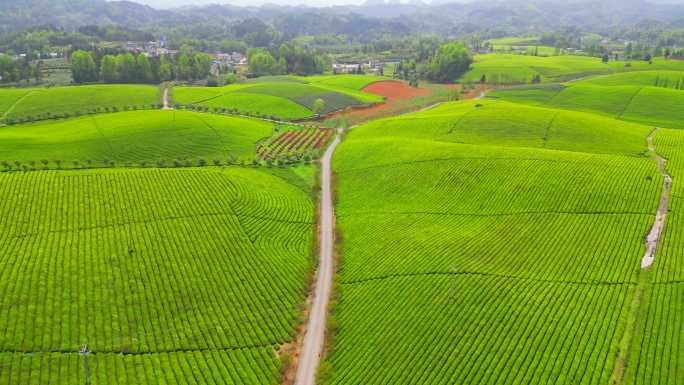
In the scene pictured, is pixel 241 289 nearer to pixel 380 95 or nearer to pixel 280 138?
pixel 280 138

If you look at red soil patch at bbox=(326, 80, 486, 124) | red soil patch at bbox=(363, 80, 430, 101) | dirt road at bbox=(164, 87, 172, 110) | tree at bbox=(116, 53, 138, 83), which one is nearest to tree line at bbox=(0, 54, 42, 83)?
tree at bbox=(116, 53, 138, 83)

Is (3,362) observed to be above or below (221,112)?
below

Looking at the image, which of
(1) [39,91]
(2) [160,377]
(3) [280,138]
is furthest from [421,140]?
(1) [39,91]

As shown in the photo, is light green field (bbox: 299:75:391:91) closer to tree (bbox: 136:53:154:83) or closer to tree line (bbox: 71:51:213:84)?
tree line (bbox: 71:51:213:84)

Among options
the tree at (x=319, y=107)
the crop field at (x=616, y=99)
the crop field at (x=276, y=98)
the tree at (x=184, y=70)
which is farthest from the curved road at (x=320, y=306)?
the tree at (x=184, y=70)

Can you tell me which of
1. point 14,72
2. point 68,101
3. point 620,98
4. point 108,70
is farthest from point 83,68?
point 620,98

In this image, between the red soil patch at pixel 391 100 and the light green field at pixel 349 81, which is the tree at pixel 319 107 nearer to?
the red soil patch at pixel 391 100

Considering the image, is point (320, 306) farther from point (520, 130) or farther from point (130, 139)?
point (520, 130)

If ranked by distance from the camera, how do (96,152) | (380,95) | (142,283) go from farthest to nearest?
(380,95) < (96,152) < (142,283)
